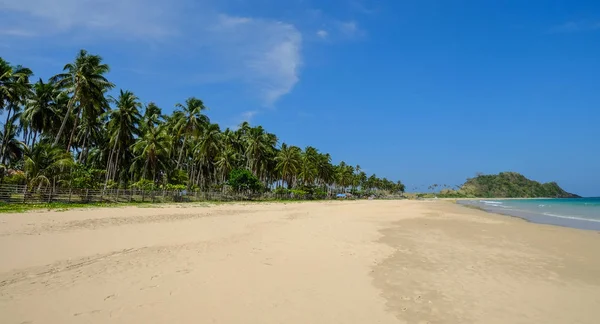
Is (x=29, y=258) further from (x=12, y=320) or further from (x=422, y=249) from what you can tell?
(x=422, y=249)

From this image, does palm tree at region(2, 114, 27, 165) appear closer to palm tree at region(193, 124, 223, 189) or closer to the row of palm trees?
the row of palm trees

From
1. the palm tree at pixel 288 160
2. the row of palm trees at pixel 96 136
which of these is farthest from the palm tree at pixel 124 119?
the palm tree at pixel 288 160

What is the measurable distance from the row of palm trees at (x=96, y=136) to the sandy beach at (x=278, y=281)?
20810mm

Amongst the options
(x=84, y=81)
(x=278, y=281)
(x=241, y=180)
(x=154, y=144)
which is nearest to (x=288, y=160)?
(x=241, y=180)

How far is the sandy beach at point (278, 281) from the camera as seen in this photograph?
484 centimetres

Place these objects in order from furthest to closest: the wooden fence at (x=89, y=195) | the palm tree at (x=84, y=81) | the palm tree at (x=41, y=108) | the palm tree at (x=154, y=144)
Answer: the palm tree at (x=154, y=144)
the palm tree at (x=41, y=108)
the palm tree at (x=84, y=81)
the wooden fence at (x=89, y=195)

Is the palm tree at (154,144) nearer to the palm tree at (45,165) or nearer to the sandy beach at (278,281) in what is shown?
the palm tree at (45,165)

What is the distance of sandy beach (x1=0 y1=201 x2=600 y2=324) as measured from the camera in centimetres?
484

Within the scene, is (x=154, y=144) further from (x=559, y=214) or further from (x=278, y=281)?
(x=559, y=214)

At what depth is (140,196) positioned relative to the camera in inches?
1310

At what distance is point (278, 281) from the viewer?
651 cm

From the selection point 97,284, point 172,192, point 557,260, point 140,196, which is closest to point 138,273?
point 97,284

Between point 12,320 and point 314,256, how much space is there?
6.52m

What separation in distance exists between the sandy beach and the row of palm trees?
20.8 meters
